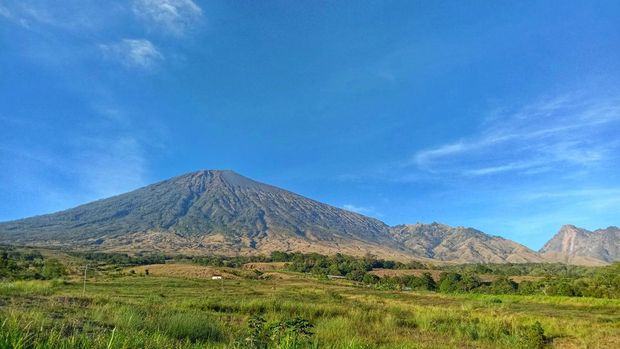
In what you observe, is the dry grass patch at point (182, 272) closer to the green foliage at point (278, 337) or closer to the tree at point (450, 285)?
the tree at point (450, 285)

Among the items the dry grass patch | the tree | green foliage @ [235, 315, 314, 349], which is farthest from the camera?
the tree

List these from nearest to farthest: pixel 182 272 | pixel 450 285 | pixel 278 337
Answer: pixel 278 337 → pixel 182 272 → pixel 450 285

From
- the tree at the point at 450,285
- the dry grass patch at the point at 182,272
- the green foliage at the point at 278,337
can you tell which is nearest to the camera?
the green foliage at the point at 278,337

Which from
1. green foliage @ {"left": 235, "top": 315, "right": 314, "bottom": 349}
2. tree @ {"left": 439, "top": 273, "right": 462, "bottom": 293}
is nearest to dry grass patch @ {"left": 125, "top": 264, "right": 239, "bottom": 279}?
tree @ {"left": 439, "top": 273, "right": 462, "bottom": 293}

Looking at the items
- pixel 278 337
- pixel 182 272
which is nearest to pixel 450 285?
pixel 182 272

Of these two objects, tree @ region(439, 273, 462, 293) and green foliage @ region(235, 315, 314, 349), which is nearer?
green foliage @ region(235, 315, 314, 349)

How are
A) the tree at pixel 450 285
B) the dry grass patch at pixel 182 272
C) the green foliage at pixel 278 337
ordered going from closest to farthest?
the green foliage at pixel 278 337 < the dry grass patch at pixel 182 272 < the tree at pixel 450 285

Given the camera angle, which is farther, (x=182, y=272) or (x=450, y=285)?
(x=450, y=285)

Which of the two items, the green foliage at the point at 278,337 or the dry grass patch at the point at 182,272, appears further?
the dry grass patch at the point at 182,272

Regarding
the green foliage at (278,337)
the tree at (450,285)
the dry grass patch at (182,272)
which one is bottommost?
the tree at (450,285)

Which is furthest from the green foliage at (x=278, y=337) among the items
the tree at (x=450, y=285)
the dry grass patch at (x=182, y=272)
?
the tree at (x=450, y=285)

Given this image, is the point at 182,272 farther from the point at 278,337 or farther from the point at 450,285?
the point at 278,337

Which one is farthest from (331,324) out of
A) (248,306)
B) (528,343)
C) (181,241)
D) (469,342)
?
(181,241)

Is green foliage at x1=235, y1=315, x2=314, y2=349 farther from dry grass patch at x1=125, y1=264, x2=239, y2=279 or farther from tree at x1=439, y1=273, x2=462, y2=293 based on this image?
tree at x1=439, y1=273, x2=462, y2=293
